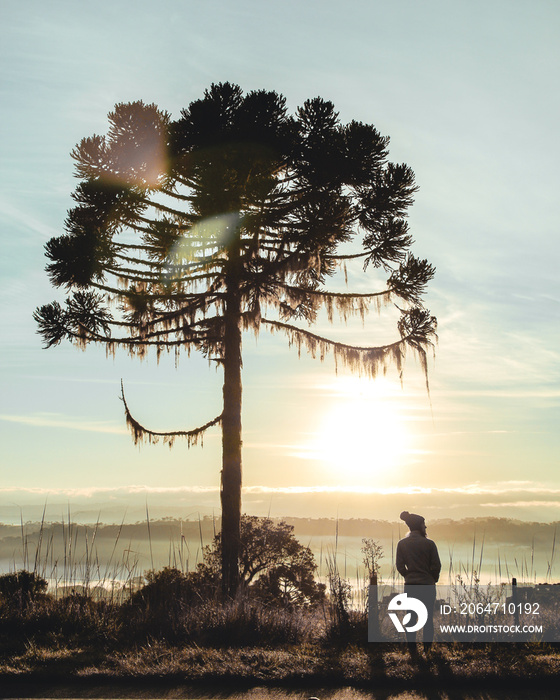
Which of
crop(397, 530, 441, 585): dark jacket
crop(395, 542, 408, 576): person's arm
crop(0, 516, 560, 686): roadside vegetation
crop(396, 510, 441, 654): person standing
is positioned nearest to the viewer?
crop(0, 516, 560, 686): roadside vegetation

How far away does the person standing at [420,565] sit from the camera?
7848mm

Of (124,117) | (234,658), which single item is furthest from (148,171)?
(234,658)

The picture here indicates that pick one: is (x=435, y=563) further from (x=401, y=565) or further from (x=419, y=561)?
(x=401, y=565)

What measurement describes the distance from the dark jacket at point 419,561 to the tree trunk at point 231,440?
5.11 meters

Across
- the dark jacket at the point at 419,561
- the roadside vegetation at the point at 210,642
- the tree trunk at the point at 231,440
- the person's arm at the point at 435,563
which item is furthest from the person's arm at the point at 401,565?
the tree trunk at the point at 231,440

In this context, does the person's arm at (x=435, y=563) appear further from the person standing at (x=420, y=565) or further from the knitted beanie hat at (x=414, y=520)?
the knitted beanie hat at (x=414, y=520)

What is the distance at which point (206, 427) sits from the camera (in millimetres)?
13938

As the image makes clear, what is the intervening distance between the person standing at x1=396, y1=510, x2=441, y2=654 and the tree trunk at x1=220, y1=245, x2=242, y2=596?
5.11 metres

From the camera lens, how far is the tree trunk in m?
12.7

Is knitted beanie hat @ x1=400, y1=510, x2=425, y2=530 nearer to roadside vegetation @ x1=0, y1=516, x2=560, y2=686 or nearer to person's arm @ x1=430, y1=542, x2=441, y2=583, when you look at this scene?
person's arm @ x1=430, y1=542, x2=441, y2=583

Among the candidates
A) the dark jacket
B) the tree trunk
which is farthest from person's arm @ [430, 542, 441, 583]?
the tree trunk

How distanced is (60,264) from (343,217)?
6.47 m

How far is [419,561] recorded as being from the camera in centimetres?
802

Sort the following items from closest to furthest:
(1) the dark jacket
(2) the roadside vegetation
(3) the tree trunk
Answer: (2) the roadside vegetation < (1) the dark jacket < (3) the tree trunk
